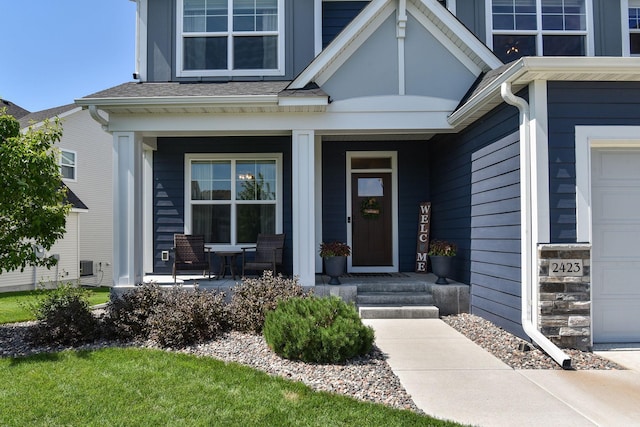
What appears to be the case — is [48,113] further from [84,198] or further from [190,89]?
[190,89]

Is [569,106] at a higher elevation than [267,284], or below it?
higher

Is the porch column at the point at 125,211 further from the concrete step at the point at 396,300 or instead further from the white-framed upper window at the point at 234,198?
the concrete step at the point at 396,300

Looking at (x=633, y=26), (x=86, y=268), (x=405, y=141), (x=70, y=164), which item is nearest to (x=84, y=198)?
(x=70, y=164)

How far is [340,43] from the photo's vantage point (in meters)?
5.98

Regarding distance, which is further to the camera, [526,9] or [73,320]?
[526,9]

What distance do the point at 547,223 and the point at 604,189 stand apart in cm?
95

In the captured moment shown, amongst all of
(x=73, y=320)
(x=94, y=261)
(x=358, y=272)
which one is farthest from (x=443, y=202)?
(x=94, y=261)

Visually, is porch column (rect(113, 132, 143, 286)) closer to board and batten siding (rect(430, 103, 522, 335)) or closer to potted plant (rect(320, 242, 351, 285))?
potted plant (rect(320, 242, 351, 285))

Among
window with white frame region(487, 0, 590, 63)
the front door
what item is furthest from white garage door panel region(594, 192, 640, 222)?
window with white frame region(487, 0, 590, 63)

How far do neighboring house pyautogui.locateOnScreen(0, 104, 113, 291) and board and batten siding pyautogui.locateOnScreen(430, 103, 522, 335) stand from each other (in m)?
12.4

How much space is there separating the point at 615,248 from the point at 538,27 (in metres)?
4.78

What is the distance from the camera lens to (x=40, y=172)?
4609 mm

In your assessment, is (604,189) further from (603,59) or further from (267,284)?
(267,284)

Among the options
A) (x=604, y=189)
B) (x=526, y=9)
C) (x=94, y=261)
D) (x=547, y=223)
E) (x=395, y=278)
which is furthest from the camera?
(x=94, y=261)
